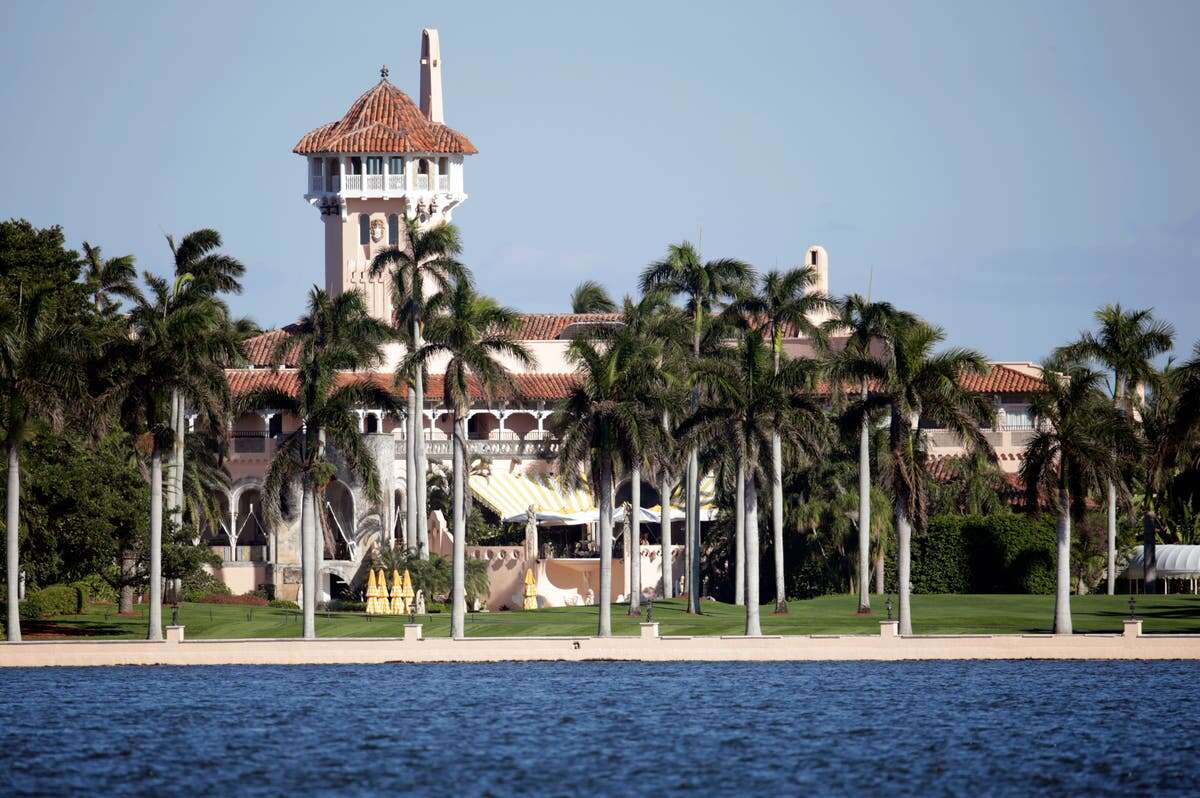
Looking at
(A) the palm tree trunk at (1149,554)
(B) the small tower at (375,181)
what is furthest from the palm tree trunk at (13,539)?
(B) the small tower at (375,181)

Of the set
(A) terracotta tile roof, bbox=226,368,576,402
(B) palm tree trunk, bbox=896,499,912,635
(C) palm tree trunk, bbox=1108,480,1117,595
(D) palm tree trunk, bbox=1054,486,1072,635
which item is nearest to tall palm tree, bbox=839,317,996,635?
(B) palm tree trunk, bbox=896,499,912,635

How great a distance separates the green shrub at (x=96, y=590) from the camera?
3305 inches

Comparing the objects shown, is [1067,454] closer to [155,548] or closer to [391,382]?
[155,548]

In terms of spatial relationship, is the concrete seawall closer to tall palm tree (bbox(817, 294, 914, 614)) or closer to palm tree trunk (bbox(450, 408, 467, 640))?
palm tree trunk (bbox(450, 408, 467, 640))

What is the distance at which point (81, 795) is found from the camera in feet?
143

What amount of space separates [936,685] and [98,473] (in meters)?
29.1

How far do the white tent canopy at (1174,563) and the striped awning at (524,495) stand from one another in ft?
82.1

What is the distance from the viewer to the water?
1795 inches

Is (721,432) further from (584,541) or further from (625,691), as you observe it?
(584,541)

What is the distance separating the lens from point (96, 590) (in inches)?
3381

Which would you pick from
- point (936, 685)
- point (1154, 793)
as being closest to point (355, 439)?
point (936, 685)

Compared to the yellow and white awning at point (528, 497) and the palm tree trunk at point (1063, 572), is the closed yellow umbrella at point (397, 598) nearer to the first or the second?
the yellow and white awning at point (528, 497)

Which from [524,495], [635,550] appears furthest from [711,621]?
[524,495]

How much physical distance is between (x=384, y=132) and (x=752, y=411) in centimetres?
4772
